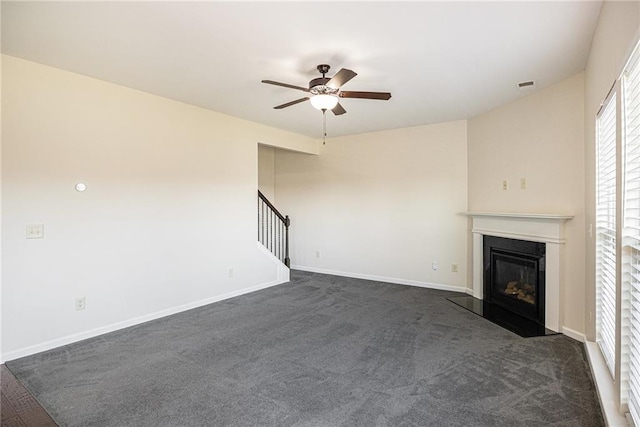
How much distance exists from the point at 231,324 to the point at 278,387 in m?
1.44

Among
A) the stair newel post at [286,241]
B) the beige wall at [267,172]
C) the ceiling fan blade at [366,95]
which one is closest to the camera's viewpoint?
the ceiling fan blade at [366,95]

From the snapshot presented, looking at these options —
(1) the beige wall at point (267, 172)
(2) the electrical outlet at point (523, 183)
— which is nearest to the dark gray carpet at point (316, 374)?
(2) the electrical outlet at point (523, 183)

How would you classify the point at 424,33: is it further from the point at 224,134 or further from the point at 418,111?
the point at 224,134

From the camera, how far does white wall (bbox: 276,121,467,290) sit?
199 inches

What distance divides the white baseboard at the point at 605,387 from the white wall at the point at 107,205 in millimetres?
4045

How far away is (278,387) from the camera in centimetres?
238

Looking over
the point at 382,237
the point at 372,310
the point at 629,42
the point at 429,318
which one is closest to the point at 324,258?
the point at 382,237

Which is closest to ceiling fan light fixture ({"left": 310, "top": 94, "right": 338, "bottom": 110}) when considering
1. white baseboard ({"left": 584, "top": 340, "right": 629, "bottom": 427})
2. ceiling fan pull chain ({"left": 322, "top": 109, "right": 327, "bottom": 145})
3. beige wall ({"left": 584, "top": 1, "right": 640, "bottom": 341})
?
ceiling fan pull chain ({"left": 322, "top": 109, "right": 327, "bottom": 145})

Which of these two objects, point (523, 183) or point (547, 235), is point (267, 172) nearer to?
point (523, 183)

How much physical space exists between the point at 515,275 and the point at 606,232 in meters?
1.90

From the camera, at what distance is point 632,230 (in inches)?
68.6

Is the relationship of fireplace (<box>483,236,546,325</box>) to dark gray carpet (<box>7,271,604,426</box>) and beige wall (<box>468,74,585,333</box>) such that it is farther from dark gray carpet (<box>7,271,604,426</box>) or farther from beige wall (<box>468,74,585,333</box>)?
dark gray carpet (<box>7,271,604,426</box>)

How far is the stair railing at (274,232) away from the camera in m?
6.30

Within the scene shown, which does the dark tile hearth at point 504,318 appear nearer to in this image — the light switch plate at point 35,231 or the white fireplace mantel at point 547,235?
the white fireplace mantel at point 547,235
